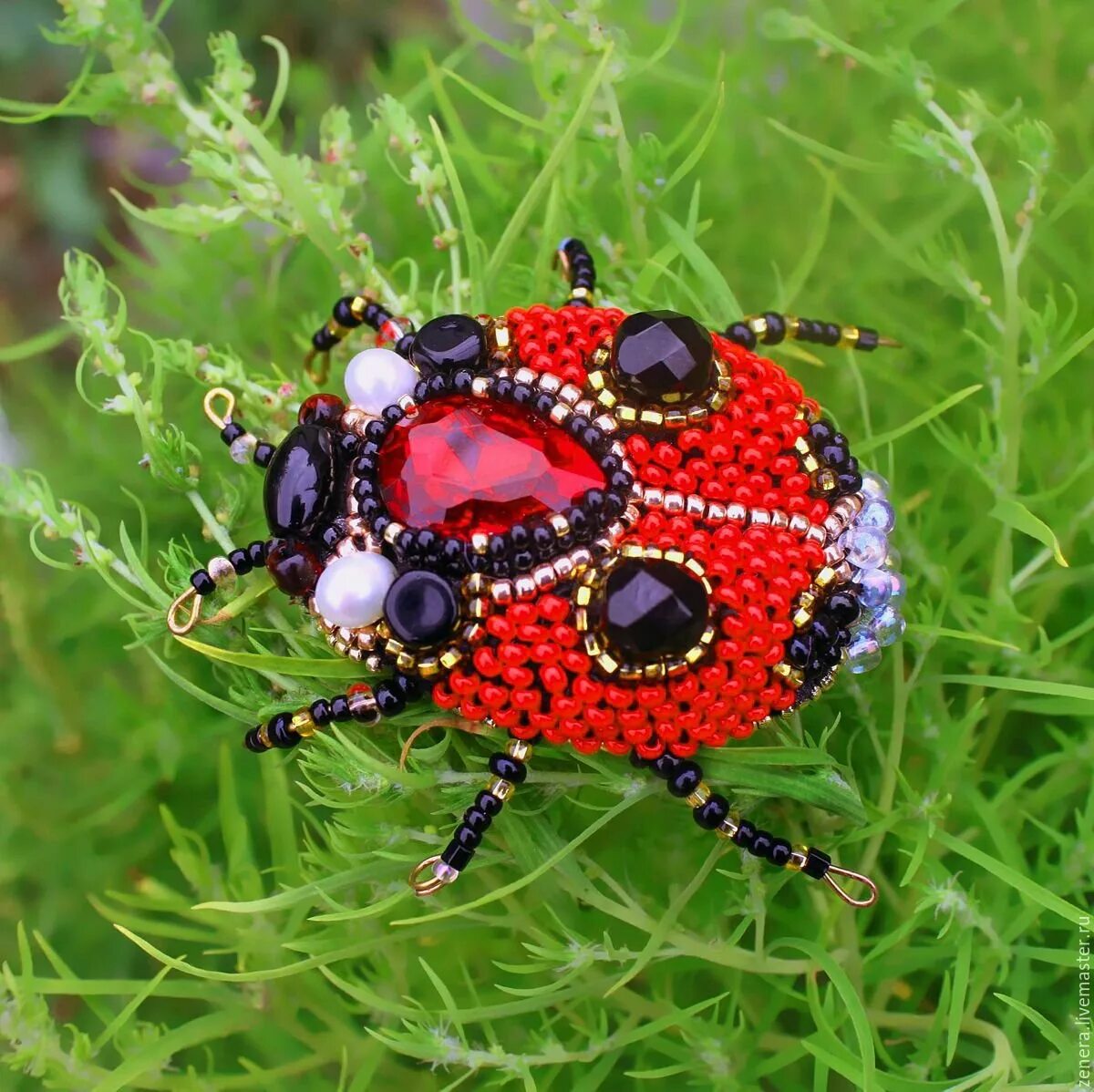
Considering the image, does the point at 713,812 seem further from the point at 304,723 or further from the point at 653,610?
the point at 304,723

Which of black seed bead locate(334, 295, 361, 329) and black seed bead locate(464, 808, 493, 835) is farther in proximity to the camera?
black seed bead locate(334, 295, 361, 329)

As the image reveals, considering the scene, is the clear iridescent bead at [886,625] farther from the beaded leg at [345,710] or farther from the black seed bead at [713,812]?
the beaded leg at [345,710]

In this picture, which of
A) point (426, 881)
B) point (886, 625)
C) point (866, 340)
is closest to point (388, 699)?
point (426, 881)

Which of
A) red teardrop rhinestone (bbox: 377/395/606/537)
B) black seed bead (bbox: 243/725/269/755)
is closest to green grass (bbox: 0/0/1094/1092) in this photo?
black seed bead (bbox: 243/725/269/755)

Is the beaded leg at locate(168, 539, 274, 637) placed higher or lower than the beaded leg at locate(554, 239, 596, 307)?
lower

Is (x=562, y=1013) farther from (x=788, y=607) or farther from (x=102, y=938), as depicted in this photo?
(x=102, y=938)

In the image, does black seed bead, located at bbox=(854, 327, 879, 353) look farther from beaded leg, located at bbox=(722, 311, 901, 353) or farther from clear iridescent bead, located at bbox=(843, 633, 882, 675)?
clear iridescent bead, located at bbox=(843, 633, 882, 675)

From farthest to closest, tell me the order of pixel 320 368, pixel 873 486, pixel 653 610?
pixel 320 368 < pixel 873 486 < pixel 653 610
